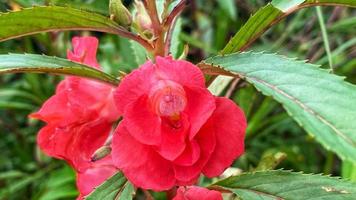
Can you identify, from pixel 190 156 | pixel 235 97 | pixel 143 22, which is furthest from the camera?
pixel 235 97

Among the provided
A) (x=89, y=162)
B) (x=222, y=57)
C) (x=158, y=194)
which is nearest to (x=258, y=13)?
(x=222, y=57)

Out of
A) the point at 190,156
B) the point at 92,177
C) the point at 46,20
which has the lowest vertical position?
the point at 92,177

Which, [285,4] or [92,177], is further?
[92,177]

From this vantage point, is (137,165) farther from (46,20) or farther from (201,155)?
(46,20)

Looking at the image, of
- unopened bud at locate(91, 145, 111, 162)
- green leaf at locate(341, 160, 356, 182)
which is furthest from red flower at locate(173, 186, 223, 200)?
green leaf at locate(341, 160, 356, 182)

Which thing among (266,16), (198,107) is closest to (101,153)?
(198,107)

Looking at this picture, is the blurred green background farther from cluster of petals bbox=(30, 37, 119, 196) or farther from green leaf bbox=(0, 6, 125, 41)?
green leaf bbox=(0, 6, 125, 41)
